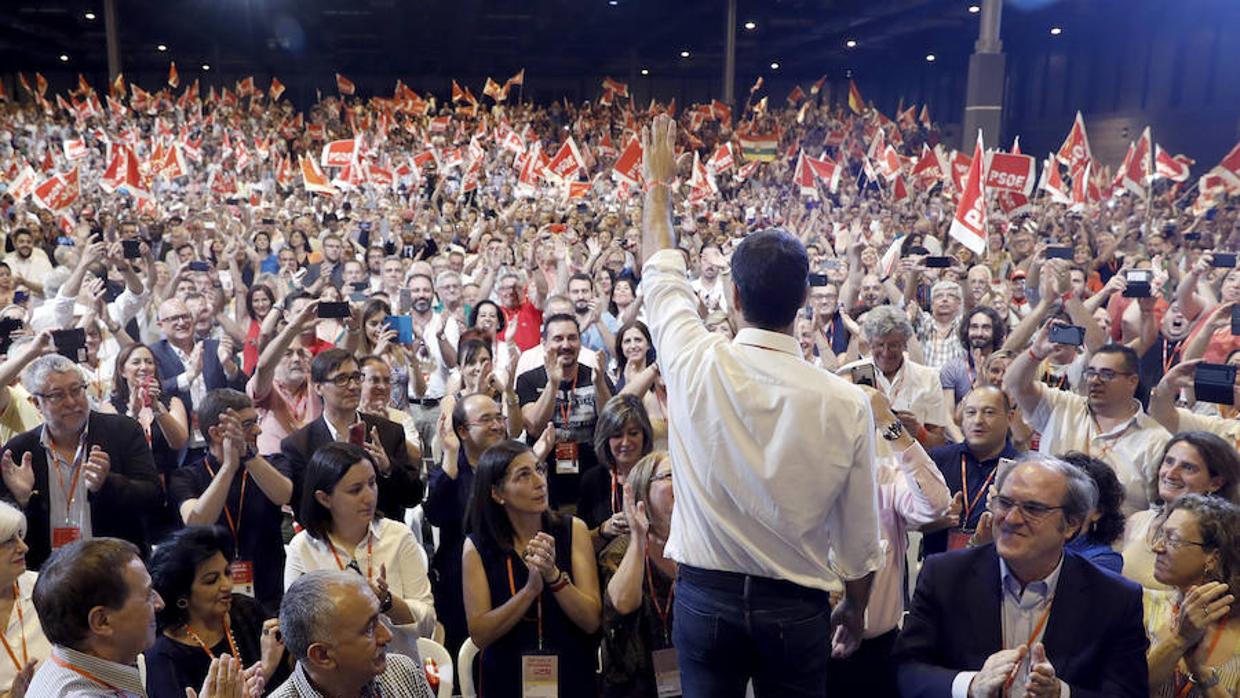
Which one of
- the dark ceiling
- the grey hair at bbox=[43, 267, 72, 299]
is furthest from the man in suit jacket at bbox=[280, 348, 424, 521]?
the dark ceiling

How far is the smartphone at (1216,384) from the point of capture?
146 inches

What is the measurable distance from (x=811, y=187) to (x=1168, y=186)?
7406 mm

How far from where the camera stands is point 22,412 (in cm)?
444

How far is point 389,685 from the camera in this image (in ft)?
8.21

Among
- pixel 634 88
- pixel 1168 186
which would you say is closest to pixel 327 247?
pixel 1168 186

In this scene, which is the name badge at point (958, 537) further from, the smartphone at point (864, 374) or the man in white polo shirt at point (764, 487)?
the man in white polo shirt at point (764, 487)

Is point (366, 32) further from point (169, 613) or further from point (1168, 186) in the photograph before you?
point (169, 613)

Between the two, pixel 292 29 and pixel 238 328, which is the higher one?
pixel 292 29

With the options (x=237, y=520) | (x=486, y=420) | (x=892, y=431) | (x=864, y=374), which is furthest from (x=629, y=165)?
(x=892, y=431)

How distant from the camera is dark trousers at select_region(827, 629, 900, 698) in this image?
3080 mm

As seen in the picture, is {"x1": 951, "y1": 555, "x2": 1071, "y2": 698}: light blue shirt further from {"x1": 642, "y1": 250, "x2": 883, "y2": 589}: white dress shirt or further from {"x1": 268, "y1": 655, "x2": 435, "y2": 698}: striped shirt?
{"x1": 268, "y1": 655, "x2": 435, "y2": 698}: striped shirt

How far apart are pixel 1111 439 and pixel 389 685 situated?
2.96 meters

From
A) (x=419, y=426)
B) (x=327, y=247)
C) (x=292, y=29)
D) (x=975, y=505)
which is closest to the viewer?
(x=975, y=505)

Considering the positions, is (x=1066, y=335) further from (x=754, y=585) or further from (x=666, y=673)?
(x=754, y=585)
